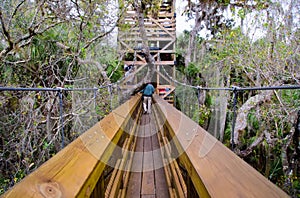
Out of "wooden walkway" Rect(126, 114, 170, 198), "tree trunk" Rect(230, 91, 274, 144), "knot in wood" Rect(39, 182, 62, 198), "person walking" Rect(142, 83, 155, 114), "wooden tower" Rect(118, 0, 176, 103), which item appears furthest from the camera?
"wooden tower" Rect(118, 0, 176, 103)

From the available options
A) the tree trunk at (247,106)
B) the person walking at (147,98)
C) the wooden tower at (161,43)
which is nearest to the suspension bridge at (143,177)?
the tree trunk at (247,106)

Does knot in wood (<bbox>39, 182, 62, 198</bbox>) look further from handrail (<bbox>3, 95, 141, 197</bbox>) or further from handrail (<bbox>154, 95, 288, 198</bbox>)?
handrail (<bbox>154, 95, 288, 198</bbox>)

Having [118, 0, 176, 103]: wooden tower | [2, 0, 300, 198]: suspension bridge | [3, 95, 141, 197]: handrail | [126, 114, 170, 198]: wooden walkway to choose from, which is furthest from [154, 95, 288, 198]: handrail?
[118, 0, 176, 103]: wooden tower

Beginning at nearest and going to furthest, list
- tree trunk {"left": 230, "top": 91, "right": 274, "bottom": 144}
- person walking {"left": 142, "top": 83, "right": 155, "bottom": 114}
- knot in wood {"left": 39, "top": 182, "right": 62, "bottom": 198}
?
knot in wood {"left": 39, "top": 182, "right": 62, "bottom": 198} < tree trunk {"left": 230, "top": 91, "right": 274, "bottom": 144} < person walking {"left": 142, "top": 83, "right": 155, "bottom": 114}

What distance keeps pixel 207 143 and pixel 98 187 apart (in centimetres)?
38

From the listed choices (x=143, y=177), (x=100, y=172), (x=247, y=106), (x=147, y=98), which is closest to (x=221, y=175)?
(x=100, y=172)

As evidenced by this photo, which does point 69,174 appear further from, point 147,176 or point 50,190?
point 147,176

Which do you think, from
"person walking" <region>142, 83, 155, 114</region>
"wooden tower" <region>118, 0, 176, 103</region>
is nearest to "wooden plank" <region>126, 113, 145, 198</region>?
"person walking" <region>142, 83, 155, 114</region>

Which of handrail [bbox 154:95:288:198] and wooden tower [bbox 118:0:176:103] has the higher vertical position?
wooden tower [bbox 118:0:176:103]

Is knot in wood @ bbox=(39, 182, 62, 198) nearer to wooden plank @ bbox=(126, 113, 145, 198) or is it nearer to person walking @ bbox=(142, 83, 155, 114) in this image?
wooden plank @ bbox=(126, 113, 145, 198)

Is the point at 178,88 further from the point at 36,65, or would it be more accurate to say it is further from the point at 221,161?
the point at 221,161

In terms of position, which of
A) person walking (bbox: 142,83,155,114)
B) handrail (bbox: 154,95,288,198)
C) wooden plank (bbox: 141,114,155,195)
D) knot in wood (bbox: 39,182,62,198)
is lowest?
wooden plank (bbox: 141,114,155,195)

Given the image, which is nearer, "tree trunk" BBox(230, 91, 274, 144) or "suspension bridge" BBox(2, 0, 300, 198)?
"suspension bridge" BBox(2, 0, 300, 198)

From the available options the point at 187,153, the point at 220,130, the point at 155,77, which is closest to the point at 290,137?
the point at 220,130
